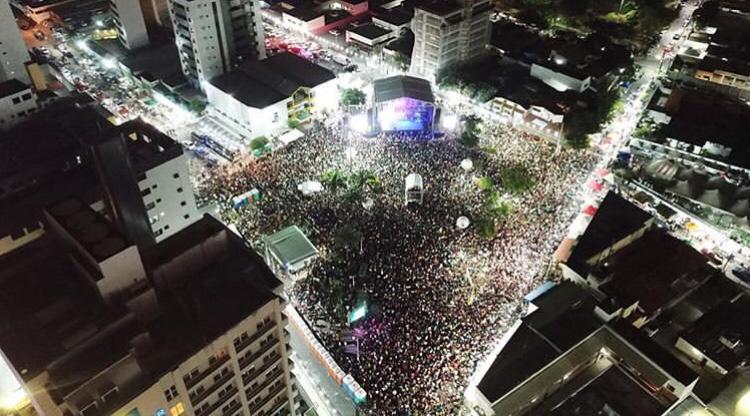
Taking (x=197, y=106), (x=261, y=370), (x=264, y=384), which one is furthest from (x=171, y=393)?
(x=197, y=106)

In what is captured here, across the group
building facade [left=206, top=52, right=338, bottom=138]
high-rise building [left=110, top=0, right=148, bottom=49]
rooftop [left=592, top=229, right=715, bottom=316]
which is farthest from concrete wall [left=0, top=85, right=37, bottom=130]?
rooftop [left=592, top=229, right=715, bottom=316]

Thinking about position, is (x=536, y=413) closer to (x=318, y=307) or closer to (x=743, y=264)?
(x=318, y=307)

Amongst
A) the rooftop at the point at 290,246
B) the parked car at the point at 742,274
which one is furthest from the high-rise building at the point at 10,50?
the parked car at the point at 742,274

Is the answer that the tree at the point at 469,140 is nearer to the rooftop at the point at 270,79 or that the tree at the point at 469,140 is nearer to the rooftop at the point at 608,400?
the rooftop at the point at 270,79

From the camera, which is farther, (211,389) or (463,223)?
(463,223)

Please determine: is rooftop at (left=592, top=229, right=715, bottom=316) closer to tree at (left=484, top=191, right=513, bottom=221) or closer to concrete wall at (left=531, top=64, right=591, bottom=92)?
tree at (left=484, top=191, right=513, bottom=221)

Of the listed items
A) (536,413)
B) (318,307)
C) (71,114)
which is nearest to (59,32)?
(71,114)

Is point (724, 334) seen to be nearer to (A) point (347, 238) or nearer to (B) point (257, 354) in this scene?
(A) point (347, 238)
